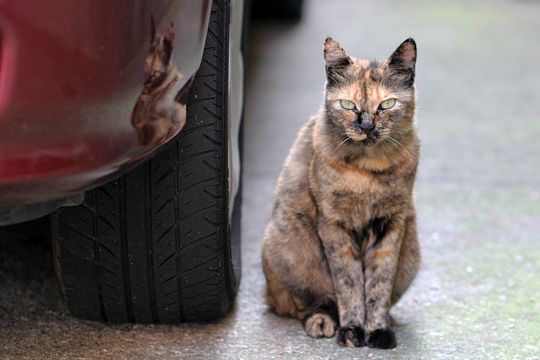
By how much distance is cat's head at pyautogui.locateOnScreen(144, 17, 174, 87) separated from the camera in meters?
2.14

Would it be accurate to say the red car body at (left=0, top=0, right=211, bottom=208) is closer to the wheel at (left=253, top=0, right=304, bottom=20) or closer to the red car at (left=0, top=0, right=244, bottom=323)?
the red car at (left=0, top=0, right=244, bottom=323)

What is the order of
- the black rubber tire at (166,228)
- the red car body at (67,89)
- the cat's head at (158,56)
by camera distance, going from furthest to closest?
1. the black rubber tire at (166,228)
2. the cat's head at (158,56)
3. the red car body at (67,89)

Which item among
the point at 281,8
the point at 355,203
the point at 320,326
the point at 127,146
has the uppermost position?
the point at 127,146

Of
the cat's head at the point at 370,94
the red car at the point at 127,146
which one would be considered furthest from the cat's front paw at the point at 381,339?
the cat's head at the point at 370,94

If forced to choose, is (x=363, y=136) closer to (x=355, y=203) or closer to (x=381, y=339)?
(x=355, y=203)

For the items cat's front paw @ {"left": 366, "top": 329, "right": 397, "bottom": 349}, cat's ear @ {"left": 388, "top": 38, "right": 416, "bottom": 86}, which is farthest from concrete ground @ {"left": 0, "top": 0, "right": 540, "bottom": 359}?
cat's ear @ {"left": 388, "top": 38, "right": 416, "bottom": 86}

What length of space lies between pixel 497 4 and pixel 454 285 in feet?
20.2

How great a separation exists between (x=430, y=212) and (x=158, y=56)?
2.56 meters

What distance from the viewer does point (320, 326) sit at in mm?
3186

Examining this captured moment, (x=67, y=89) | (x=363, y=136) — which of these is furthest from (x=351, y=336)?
(x=67, y=89)

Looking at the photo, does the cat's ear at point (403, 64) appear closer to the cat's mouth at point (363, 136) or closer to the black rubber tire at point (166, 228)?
the cat's mouth at point (363, 136)

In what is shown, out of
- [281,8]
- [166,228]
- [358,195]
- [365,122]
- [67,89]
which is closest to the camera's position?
[67,89]

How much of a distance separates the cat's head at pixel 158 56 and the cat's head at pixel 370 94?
0.93 m

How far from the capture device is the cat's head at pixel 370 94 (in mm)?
3002
